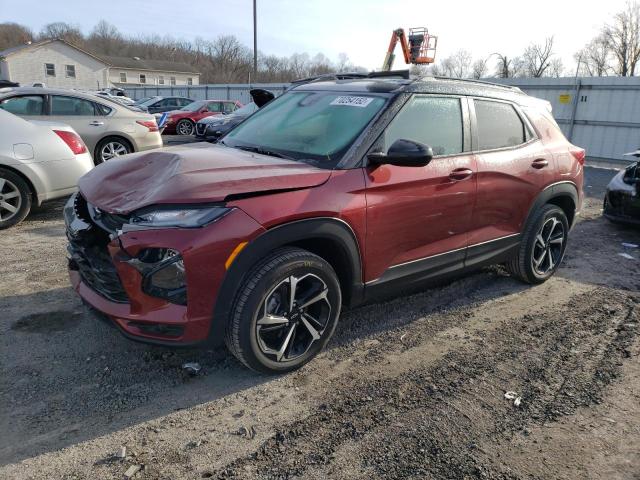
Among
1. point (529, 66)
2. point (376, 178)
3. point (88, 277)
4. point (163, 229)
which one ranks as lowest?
point (88, 277)

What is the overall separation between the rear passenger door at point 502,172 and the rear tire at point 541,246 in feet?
0.68

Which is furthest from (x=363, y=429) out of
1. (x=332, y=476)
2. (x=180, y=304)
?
(x=180, y=304)

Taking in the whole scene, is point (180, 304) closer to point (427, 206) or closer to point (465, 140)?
point (427, 206)

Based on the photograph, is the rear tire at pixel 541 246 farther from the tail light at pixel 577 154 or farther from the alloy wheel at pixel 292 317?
the alloy wheel at pixel 292 317

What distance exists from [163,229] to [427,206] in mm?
1815

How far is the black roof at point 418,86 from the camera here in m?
3.61

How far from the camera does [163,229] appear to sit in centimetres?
259

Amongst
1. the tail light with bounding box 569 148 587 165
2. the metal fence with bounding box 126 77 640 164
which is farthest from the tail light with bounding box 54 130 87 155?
the metal fence with bounding box 126 77 640 164

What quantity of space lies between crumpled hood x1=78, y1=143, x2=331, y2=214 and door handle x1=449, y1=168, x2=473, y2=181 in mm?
1073

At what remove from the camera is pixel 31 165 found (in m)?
5.87

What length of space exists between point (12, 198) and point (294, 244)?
4.50 m

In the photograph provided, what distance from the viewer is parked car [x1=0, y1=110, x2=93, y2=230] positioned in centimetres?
578

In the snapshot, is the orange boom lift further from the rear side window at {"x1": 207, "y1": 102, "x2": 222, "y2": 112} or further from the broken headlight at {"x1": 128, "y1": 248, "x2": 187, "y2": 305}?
the broken headlight at {"x1": 128, "y1": 248, "x2": 187, "y2": 305}

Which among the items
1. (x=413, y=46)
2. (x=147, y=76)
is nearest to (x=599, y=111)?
(x=413, y=46)
